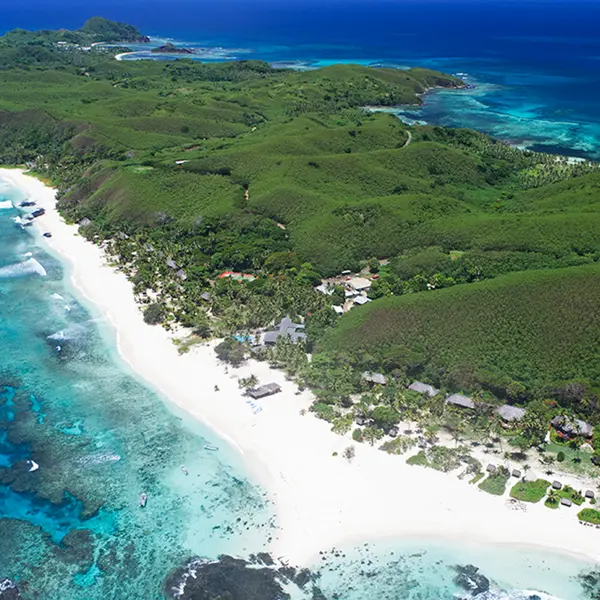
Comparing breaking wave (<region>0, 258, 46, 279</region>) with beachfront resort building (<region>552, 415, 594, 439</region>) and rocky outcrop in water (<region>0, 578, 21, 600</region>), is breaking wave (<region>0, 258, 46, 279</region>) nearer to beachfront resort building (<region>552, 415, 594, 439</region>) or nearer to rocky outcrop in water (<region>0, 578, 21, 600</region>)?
rocky outcrop in water (<region>0, 578, 21, 600</region>)

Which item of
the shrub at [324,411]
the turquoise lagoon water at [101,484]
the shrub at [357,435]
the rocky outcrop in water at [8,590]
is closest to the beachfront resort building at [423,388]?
the shrub at [357,435]

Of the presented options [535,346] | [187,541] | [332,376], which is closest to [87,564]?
[187,541]

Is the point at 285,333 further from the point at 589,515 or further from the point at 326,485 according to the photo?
the point at 589,515

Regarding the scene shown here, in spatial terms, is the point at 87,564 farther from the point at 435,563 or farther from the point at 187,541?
the point at 435,563

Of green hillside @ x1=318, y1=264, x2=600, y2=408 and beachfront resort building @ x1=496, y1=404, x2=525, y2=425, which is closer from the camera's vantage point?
beachfront resort building @ x1=496, y1=404, x2=525, y2=425

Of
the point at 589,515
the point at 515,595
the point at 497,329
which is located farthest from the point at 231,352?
the point at 589,515

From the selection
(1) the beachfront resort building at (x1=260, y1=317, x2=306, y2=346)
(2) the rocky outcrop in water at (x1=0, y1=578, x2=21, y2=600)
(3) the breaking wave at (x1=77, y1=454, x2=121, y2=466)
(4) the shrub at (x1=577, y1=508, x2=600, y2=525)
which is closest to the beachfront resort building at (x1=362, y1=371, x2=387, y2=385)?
(1) the beachfront resort building at (x1=260, y1=317, x2=306, y2=346)
